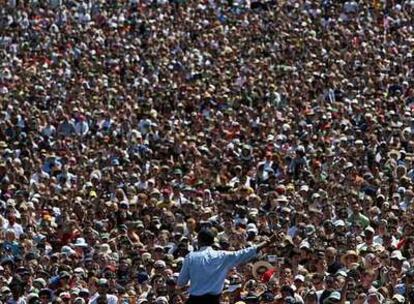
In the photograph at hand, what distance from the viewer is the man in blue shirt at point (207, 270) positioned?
46.9 feet

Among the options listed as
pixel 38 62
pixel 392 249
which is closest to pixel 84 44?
pixel 38 62

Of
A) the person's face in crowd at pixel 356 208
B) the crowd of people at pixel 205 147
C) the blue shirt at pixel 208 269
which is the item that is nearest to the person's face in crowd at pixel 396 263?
the crowd of people at pixel 205 147

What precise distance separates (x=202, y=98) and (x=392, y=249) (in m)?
13.3

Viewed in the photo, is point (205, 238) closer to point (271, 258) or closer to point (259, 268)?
point (259, 268)

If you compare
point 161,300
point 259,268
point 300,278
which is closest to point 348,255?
point 300,278

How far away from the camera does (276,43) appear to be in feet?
116

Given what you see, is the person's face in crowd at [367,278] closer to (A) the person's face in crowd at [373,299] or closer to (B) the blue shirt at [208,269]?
(A) the person's face in crowd at [373,299]

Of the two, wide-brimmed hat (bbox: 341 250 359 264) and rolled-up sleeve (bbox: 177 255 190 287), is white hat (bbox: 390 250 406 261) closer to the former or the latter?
wide-brimmed hat (bbox: 341 250 359 264)

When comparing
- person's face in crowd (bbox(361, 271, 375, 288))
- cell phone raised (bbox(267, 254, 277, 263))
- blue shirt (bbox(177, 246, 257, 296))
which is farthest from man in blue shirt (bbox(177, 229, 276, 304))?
cell phone raised (bbox(267, 254, 277, 263))

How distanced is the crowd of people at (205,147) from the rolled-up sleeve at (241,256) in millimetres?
2238

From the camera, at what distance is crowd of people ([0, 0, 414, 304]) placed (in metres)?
18.5

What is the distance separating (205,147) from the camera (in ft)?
89.6

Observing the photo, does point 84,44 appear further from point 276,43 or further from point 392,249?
point 392,249

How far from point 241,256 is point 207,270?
0.38 m
